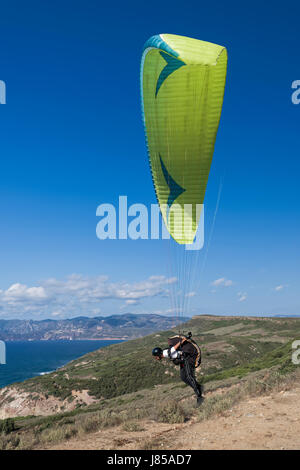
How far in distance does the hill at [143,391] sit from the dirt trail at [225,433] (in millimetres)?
169

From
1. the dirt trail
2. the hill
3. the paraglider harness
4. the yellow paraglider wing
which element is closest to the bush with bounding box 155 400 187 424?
the hill

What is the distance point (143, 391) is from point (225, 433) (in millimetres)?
25012

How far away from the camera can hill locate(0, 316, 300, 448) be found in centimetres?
941

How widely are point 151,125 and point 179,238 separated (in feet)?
12.6

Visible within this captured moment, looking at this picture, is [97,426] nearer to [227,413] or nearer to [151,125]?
[227,413]

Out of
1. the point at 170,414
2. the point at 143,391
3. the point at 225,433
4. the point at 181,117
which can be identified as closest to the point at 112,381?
the point at 143,391

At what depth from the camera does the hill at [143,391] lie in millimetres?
9406

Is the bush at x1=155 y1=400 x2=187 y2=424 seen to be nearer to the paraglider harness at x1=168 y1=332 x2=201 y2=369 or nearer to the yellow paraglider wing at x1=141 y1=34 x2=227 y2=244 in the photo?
the paraglider harness at x1=168 y1=332 x2=201 y2=369

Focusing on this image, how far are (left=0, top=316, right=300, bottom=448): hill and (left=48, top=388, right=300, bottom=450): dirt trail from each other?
0.56 ft

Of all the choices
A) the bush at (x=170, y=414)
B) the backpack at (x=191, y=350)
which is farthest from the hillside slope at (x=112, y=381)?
the backpack at (x=191, y=350)

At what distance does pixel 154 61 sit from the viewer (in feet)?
Answer: 33.7
